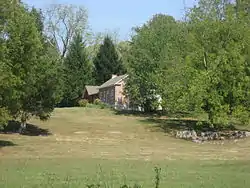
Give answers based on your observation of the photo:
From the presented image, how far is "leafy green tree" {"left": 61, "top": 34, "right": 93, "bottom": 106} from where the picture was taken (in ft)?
277

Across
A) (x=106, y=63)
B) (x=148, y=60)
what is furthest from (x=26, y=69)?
(x=106, y=63)

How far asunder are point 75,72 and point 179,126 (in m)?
33.7

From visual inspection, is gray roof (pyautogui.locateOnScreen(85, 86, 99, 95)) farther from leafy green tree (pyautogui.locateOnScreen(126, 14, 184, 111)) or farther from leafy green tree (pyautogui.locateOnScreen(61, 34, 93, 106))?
leafy green tree (pyautogui.locateOnScreen(126, 14, 184, 111))

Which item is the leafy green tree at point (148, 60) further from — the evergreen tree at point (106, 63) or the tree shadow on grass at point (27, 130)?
the tree shadow on grass at point (27, 130)

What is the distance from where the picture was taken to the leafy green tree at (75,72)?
277 feet

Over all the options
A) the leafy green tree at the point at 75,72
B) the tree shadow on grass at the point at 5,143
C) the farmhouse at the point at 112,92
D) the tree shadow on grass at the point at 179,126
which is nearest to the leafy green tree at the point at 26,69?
the tree shadow on grass at the point at 5,143

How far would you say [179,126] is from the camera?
55.6 metres

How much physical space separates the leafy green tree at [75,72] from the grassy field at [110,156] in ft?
48.6

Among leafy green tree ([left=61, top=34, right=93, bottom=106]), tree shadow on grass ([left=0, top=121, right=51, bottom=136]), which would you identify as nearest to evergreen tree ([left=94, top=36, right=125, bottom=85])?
leafy green tree ([left=61, top=34, right=93, bottom=106])

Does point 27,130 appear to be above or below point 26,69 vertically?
below

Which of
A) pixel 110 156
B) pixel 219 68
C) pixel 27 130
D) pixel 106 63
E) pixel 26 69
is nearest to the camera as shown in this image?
pixel 110 156

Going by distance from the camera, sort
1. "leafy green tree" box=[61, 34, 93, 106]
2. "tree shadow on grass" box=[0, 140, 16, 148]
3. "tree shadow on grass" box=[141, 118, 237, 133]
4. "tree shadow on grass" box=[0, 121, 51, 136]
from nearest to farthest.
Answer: "tree shadow on grass" box=[0, 140, 16, 148], "tree shadow on grass" box=[0, 121, 51, 136], "tree shadow on grass" box=[141, 118, 237, 133], "leafy green tree" box=[61, 34, 93, 106]

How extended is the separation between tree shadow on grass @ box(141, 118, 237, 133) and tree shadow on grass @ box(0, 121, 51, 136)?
12431 millimetres

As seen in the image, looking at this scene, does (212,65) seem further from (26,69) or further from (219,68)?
(26,69)
